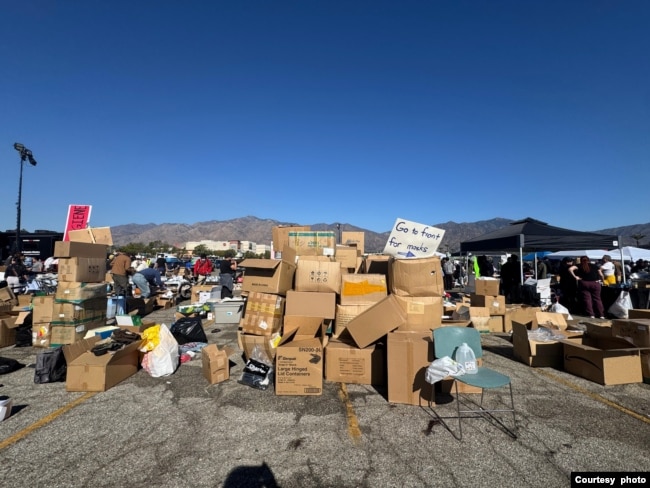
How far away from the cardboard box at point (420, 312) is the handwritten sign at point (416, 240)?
808mm

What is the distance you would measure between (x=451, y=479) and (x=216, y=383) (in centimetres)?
297

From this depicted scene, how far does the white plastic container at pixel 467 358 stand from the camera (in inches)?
126

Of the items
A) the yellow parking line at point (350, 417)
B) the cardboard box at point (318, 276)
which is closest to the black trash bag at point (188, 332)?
the cardboard box at point (318, 276)

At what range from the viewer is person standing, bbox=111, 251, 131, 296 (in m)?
8.31

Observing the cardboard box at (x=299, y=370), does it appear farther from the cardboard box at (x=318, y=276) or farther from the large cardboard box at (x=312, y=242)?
the large cardboard box at (x=312, y=242)

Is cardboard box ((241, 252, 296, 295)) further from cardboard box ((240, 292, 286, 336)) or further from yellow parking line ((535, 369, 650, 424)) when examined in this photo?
yellow parking line ((535, 369, 650, 424))

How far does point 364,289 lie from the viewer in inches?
185

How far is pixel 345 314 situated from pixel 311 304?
1.68 ft

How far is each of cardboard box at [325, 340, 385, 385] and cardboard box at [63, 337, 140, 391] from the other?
266 centimetres

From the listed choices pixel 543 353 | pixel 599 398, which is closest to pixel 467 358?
pixel 599 398

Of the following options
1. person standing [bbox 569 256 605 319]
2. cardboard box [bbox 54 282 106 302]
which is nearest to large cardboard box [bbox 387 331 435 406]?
cardboard box [bbox 54 282 106 302]

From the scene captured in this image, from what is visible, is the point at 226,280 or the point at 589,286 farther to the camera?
the point at 226,280

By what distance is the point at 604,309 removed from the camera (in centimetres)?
892

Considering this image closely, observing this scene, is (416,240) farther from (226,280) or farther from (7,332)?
(7,332)
